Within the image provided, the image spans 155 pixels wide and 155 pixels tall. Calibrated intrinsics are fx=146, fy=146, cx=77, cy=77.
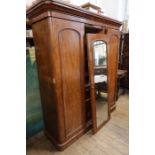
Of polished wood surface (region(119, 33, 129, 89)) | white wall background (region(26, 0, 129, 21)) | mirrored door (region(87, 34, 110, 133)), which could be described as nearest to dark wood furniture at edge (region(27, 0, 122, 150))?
mirrored door (region(87, 34, 110, 133))

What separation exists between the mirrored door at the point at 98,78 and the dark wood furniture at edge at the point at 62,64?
4.1 inches

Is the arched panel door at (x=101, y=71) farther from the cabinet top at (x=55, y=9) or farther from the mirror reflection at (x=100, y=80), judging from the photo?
the cabinet top at (x=55, y=9)

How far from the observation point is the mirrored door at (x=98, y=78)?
1.95 m

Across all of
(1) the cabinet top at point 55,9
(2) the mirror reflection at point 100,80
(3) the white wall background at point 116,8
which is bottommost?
(2) the mirror reflection at point 100,80

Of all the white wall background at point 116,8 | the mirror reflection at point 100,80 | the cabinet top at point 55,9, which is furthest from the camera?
the white wall background at point 116,8

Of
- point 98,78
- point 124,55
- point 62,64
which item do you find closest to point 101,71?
point 98,78

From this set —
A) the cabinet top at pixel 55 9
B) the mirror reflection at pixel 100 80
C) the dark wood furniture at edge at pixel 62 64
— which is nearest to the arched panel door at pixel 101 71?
the mirror reflection at pixel 100 80

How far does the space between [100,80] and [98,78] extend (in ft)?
0.24

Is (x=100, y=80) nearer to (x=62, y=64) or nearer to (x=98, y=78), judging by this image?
(x=98, y=78)

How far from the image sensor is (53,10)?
4.73 ft

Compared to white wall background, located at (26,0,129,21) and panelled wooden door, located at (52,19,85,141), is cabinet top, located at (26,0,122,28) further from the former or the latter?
white wall background, located at (26,0,129,21)

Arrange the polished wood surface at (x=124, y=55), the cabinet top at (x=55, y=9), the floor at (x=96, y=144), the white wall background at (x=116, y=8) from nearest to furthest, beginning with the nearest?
the cabinet top at (x=55, y=9), the floor at (x=96, y=144), the polished wood surface at (x=124, y=55), the white wall background at (x=116, y=8)

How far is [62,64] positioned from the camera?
1637mm

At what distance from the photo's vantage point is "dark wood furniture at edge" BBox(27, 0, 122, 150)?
4.96ft
